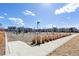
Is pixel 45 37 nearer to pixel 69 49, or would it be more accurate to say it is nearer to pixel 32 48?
pixel 32 48

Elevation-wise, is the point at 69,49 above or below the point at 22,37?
below

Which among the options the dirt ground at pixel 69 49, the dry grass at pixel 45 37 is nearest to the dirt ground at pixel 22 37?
the dry grass at pixel 45 37

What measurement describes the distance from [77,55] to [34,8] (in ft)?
3.34

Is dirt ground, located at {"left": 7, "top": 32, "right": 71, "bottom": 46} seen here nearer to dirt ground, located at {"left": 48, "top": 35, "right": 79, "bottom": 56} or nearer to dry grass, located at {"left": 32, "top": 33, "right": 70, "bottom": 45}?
dry grass, located at {"left": 32, "top": 33, "right": 70, "bottom": 45}

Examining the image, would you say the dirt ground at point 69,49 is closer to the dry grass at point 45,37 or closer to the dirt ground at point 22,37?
the dry grass at point 45,37

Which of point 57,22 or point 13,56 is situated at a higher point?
point 57,22

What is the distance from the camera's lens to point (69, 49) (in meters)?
3.41

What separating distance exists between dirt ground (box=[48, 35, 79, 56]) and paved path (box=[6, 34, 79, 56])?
0.20 ft

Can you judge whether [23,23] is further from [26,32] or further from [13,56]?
[13,56]

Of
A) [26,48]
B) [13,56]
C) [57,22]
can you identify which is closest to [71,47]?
[57,22]

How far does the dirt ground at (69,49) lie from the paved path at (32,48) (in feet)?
0.20

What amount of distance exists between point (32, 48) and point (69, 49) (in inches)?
23.5

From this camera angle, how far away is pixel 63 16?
3482mm

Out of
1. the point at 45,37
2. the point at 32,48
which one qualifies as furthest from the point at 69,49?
the point at 32,48
